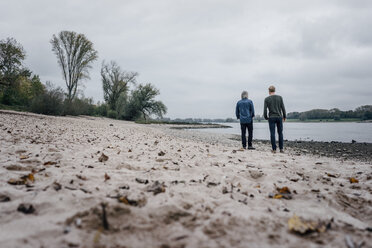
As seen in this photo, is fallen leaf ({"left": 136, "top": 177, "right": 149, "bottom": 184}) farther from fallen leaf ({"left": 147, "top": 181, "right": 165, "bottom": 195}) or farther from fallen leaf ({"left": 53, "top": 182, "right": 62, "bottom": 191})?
fallen leaf ({"left": 53, "top": 182, "right": 62, "bottom": 191})

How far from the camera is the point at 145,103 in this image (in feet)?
136

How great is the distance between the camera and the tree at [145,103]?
41.0m

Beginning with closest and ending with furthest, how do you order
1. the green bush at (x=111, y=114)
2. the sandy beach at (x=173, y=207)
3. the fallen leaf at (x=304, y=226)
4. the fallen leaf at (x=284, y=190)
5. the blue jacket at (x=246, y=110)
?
the sandy beach at (x=173, y=207) → the fallen leaf at (x=304, y=226) → the fallen leaf at (x=284, y=190) → the blue jacket at (x=246, y=110) → the green bush at (x=111, y=114)

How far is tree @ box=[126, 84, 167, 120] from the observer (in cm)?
4103

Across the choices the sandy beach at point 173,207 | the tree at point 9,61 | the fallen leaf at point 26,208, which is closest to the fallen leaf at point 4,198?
the sandy beach at point 173,207

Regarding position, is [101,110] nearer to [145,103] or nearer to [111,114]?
[111,114]

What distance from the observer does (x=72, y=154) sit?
3918 mm

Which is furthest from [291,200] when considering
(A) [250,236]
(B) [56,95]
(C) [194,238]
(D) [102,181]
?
(B) [56,95]

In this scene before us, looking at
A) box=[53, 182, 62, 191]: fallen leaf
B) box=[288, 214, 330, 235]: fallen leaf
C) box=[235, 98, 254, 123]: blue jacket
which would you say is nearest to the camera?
box=[288, 214, 330, 235]: fallen leaf

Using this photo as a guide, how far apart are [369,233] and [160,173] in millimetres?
2437

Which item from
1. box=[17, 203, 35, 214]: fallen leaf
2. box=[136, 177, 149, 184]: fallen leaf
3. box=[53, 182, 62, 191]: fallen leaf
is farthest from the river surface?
box=[17, 203, 35, 214]: fallen leaf

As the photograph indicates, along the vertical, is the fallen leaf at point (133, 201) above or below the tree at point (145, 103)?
below

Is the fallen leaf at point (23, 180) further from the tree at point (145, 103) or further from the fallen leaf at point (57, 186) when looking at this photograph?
the tree at point (145, 103)

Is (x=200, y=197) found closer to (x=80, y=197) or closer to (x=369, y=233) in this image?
(x=80, y=197)
